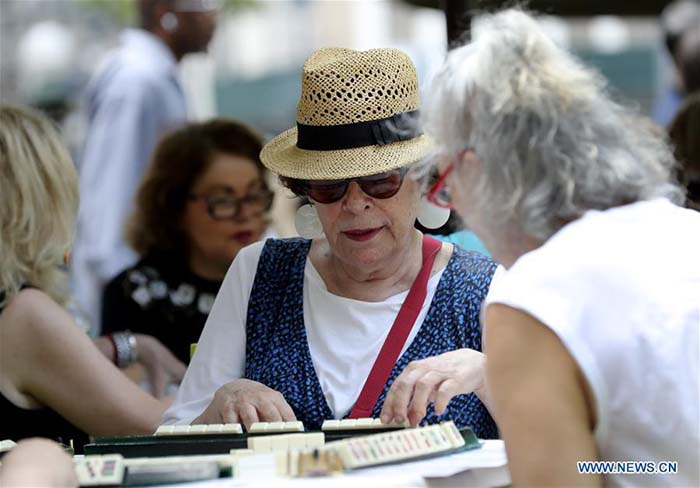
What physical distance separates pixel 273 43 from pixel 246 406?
91.6 ft

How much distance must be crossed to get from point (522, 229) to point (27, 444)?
0.90 meters

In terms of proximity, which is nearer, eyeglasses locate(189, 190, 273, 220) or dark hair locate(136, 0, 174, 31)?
eyeglasses locate(189, 190, 273, 220)

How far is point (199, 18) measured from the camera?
5867 millimetres

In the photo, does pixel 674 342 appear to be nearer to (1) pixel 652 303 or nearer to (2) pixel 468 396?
(1) pixel 652 303

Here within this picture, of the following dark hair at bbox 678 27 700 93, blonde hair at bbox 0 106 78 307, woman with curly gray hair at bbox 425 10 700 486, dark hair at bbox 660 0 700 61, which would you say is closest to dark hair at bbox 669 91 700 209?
dark hair at bbox 678 27 700 93

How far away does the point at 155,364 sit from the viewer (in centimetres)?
358

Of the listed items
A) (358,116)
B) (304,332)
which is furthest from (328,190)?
(304,332)

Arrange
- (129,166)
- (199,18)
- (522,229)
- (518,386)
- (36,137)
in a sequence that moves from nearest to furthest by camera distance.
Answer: (518,386)
(522,229)
(36,137)
(129,166)
(199,18)

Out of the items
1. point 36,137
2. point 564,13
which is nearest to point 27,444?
point 36,137

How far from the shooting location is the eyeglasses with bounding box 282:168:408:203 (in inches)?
109

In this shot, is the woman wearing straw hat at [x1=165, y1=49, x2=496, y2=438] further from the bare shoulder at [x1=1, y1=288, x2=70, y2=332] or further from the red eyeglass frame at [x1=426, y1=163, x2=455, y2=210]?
the red eyeglass frame at [x1=426, y1=163, x2=455, y2=210]

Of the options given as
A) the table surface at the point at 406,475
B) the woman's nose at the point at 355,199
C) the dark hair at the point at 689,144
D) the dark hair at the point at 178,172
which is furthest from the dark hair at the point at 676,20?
the table surface at the point at 406,475

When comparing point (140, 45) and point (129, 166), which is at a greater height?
point (140, 45)

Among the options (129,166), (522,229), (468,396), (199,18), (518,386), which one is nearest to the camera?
(518,386)
